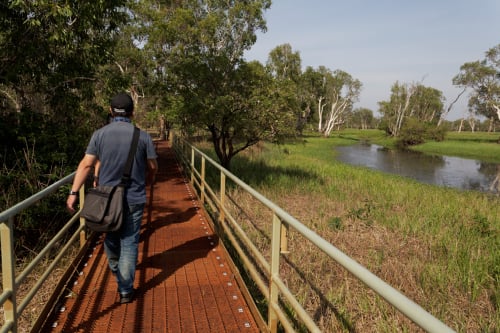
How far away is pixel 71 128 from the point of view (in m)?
8.35

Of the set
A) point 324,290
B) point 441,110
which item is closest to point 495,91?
point 441,110

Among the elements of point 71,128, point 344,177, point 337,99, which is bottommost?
point 344,177

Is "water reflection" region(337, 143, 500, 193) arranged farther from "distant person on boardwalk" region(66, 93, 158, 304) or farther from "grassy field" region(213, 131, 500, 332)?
"distant person on boardwalk" region(66, 93, 158, 304)

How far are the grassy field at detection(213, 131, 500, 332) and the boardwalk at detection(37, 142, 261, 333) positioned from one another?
1.32 meters

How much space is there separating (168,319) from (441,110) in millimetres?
102135

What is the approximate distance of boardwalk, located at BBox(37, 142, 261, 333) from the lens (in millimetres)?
3141

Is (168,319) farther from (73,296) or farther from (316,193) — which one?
(316,193)

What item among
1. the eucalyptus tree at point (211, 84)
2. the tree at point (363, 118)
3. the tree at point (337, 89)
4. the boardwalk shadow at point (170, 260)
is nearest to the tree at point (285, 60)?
the tree at point (337, 89)

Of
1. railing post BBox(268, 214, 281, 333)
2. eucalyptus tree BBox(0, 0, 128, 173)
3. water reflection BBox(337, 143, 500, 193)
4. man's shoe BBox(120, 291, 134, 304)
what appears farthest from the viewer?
water reflection BBox(337, 143, 500, 193)

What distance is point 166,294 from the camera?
3701mm

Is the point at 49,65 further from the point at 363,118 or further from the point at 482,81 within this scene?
the point at 363,118

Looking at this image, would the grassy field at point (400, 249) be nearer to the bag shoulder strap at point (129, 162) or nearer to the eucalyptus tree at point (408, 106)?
the bag shoulder strap at point (129, 162)

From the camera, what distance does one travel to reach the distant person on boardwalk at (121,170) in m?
3.19

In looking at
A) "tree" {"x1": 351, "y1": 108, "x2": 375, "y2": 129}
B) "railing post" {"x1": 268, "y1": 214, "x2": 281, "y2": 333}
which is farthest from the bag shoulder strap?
"tree" {"x1": 351, "y1": 108, "x2": 375, "y2": 129}
